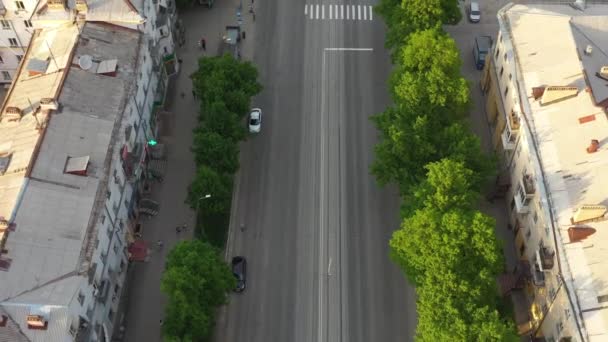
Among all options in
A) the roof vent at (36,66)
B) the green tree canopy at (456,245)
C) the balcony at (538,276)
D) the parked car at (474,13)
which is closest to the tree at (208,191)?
the roof vent at (36,66)

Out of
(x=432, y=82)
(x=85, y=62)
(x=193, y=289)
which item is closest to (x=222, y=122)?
(x=85, y=62)

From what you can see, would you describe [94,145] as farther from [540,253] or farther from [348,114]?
[540,253]

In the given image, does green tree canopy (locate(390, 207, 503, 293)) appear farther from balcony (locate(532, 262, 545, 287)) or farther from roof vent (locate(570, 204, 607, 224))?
roof vent (locate(570, 204, 607, 224))

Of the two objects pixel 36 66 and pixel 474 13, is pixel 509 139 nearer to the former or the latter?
pixel 474 13

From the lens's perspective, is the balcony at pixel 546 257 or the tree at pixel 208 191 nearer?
the balcony at pixel 546 257

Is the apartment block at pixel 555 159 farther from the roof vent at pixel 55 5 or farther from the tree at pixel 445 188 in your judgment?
the roof vent at pixel 55 5

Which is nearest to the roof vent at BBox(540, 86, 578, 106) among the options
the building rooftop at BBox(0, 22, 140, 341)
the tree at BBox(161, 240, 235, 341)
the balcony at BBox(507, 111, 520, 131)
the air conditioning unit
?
the balcony at BBox(507, 111, 520, 131)
